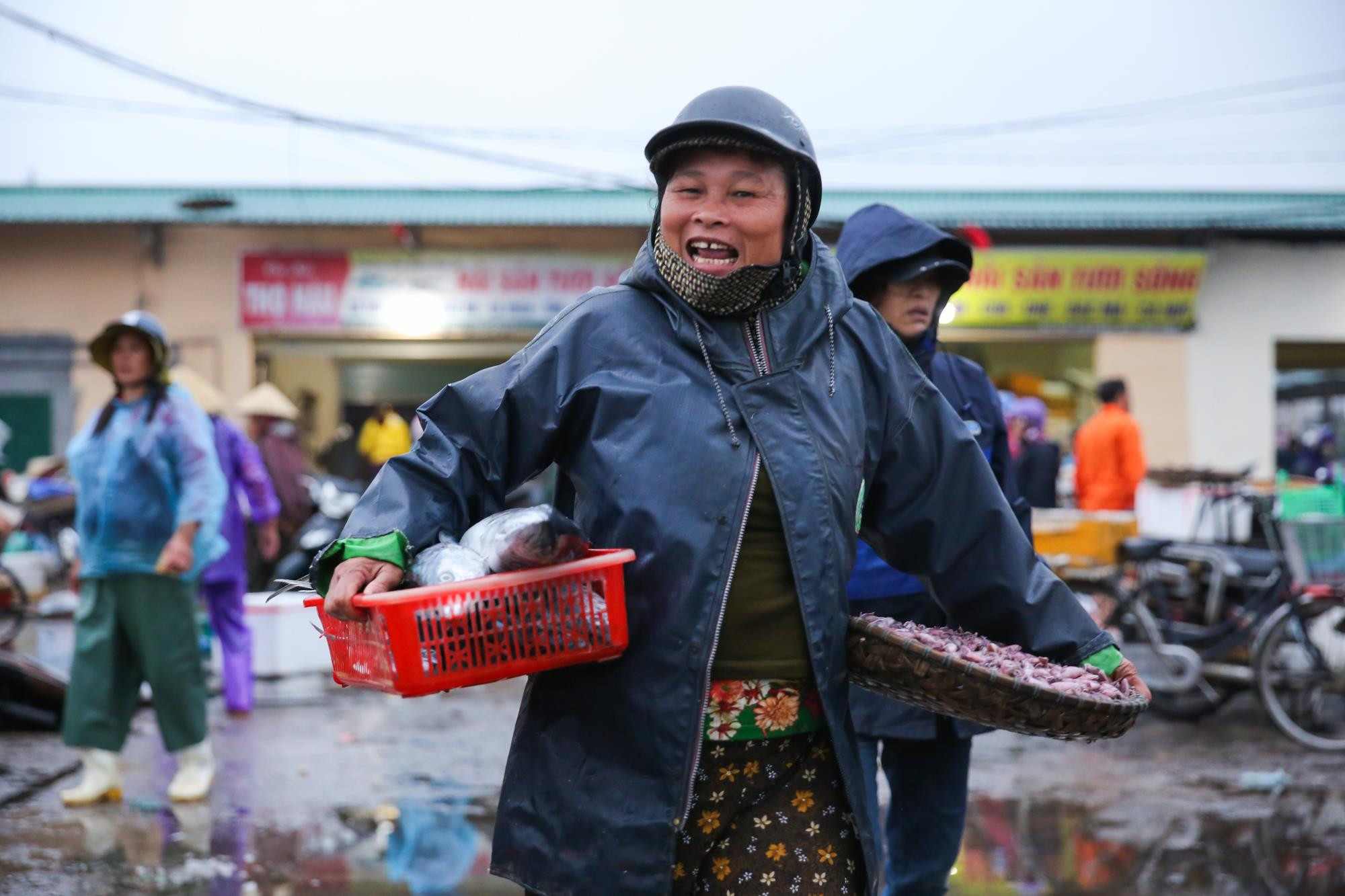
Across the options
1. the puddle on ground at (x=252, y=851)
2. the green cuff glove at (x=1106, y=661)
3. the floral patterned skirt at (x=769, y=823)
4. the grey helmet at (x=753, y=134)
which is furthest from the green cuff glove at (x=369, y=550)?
the puddle on ground at (x=252, y=851)

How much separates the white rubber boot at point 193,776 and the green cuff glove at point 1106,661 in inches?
179

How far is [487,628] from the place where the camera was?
2.13m

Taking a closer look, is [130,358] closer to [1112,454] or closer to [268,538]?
[268,538]

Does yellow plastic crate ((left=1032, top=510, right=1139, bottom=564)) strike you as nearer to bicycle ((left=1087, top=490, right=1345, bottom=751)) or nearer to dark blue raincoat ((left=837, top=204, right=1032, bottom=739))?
bicycle ((left=1087, top=490, right=1345, bottom=751))

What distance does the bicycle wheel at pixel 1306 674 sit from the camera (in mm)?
6988

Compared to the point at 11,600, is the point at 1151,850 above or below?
above

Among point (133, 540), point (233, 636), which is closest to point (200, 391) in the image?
point (233, 636)

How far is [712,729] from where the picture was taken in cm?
233

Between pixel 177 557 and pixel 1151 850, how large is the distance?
4.15 metres

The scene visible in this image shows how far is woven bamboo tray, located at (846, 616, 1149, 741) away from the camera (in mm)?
2340

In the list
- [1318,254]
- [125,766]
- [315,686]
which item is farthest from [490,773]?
[1318,254]

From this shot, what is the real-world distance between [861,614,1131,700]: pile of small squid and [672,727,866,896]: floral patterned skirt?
0.27 m

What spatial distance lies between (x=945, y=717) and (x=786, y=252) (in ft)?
5.26

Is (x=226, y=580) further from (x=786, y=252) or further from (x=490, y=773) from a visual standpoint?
(x=786, y=252)
